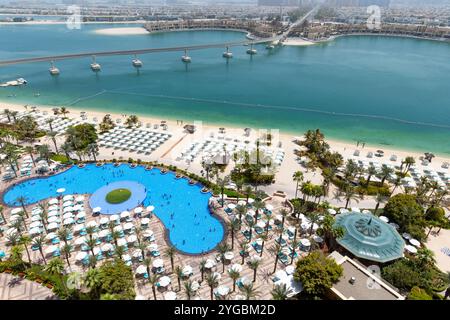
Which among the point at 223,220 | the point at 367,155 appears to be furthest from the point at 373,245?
the point at 367,155

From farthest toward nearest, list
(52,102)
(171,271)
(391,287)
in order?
(52,102) < (171,271) < (391,287)

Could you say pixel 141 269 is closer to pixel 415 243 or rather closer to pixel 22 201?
pixel 22 201

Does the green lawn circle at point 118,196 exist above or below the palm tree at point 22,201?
below

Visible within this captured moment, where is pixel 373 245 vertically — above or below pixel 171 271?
above

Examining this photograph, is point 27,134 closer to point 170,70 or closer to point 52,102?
point 52,102

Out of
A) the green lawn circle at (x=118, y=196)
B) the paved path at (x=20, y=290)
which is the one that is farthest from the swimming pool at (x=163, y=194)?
the paved path at (x=20, y=290)

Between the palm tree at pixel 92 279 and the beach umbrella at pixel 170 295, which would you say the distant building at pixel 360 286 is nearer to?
the beach umbrella at pixel 170 295
